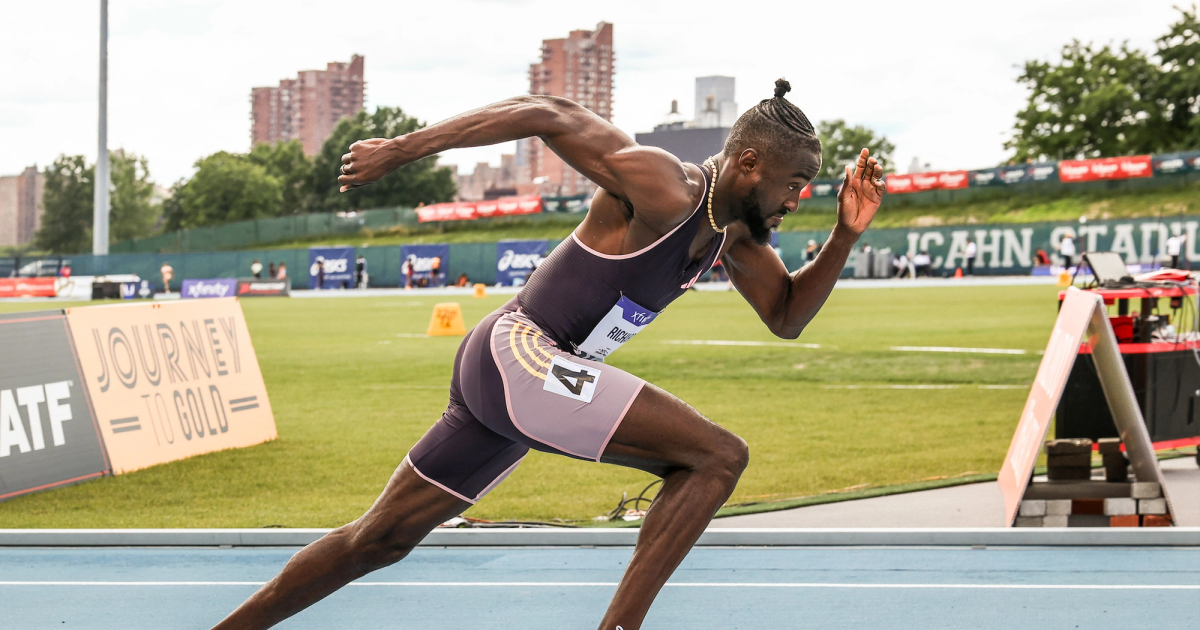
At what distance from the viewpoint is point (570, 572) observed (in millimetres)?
5707

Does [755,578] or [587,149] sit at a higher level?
[587,149]

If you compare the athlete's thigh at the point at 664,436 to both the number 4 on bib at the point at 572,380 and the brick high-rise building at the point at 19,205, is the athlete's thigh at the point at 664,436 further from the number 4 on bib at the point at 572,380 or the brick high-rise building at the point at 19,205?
the brick high-rise building at the point at 19,205

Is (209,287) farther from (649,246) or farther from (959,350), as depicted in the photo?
(649,246)

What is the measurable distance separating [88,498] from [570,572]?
4134mm

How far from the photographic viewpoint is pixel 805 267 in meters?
3.74

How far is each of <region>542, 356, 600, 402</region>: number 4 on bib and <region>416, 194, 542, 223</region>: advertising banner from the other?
7128 centimetres

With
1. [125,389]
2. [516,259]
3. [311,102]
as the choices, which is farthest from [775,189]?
[311,102]

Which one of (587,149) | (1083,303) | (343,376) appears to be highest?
(587,149)

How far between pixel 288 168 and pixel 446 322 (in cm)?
10376

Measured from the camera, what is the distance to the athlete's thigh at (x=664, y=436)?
10.1 feet

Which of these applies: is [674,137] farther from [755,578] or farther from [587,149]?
[755,578]

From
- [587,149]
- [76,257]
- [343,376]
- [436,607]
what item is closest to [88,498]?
[436,607]

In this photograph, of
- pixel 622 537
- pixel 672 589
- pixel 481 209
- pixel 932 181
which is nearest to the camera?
pixel 672 589

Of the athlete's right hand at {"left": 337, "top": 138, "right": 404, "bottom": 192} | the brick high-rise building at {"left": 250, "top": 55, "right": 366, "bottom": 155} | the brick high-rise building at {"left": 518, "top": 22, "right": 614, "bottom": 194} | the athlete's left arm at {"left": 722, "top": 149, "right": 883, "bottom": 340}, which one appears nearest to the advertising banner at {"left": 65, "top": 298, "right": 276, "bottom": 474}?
the athlete's right hand at {"left": 337, "top": 138, "right": 404, "bottom": 192}
